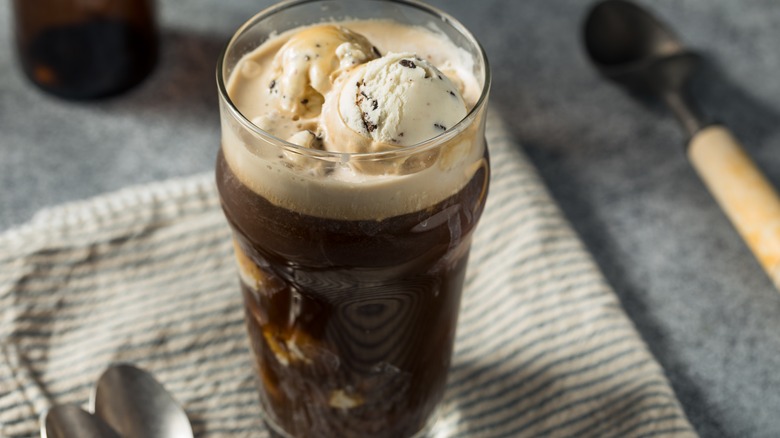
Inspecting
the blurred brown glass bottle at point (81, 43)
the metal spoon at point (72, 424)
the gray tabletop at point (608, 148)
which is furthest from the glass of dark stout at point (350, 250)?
the blurred brown glass bottle at point (81, 43)

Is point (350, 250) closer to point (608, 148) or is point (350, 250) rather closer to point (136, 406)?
point (136, 406)

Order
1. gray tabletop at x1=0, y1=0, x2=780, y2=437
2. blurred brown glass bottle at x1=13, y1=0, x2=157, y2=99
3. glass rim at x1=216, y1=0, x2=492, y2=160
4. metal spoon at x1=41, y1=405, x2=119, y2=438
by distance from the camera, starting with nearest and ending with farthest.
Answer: glass rim at x1=216, y1=0, x2=492, y2=160 → metal spoon at x1=41, y1=405, x2=119, y2=438 → gray tabletop at x1=0, y1=0, x2=780, y2=437 → blurred brown glass bottle at x1=13, y1=0, x2=157, y2=99

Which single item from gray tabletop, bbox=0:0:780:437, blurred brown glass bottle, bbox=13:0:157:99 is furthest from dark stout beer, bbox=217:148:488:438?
blurred brown glass bottle, bbox=13:0:157:99

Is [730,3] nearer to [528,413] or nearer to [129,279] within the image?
[528,413]

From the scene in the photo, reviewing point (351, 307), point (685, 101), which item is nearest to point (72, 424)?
point (351, 307)

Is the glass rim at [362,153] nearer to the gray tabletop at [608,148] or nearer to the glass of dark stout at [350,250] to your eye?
the glass of dark stout at [350,250]

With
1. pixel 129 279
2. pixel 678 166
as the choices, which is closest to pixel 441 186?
pixel 129 279

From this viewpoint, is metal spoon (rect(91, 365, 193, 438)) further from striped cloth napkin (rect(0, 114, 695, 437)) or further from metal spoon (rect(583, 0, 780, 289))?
metal spoon (rect(583, 0, 780, 289))
